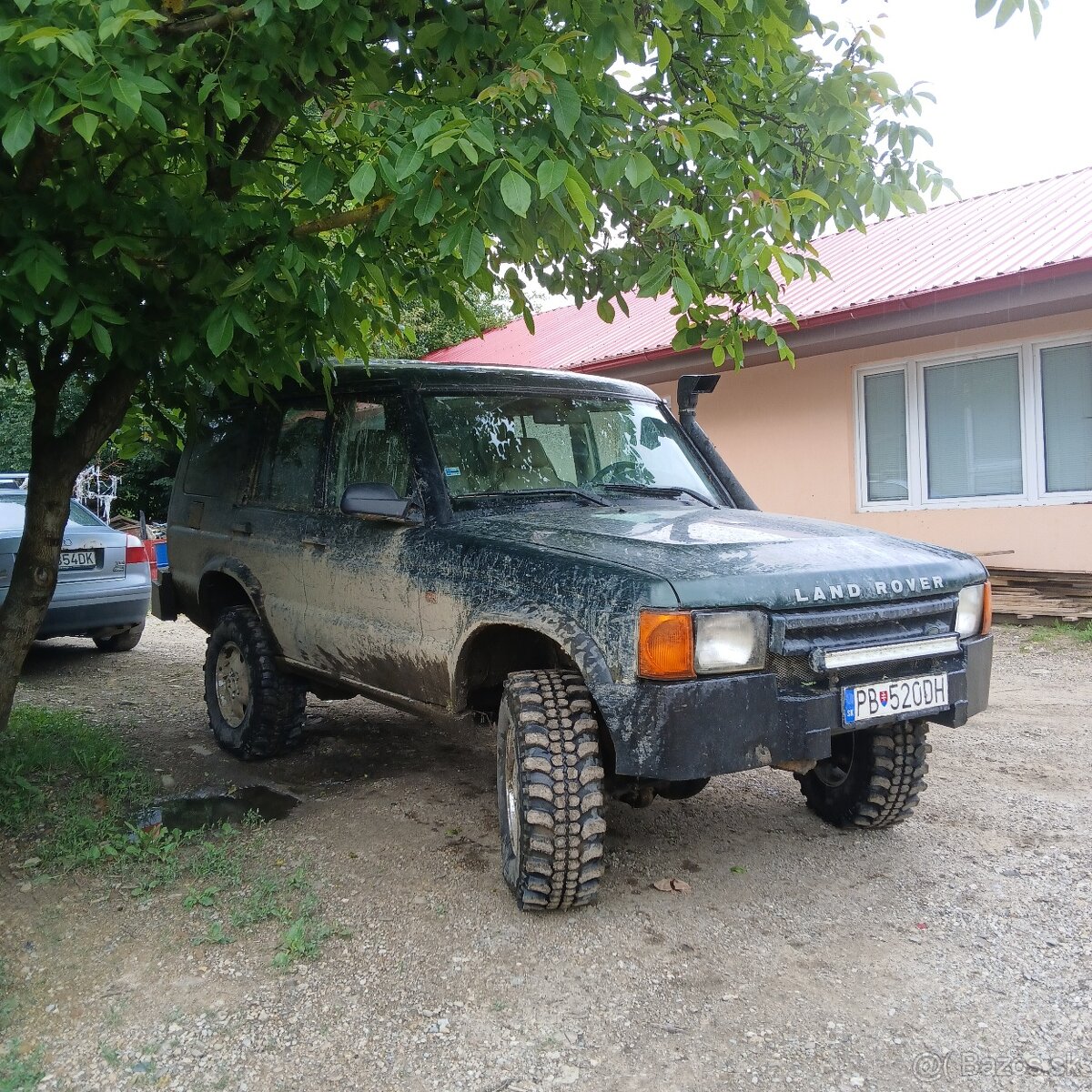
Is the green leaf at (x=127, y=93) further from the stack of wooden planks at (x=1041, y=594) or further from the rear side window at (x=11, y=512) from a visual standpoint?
the stack of wooden planks at (x=1041, y=594)

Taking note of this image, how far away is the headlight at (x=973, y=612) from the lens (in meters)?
3.54

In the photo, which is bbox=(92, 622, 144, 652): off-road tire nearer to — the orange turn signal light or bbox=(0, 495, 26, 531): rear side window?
bbox=(0, 495, 26, 531): rear side window

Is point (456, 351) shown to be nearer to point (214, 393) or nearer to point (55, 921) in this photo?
point (214, 393)

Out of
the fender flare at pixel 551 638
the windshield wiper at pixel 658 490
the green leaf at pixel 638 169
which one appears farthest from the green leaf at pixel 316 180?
the windshield wiper at pixel 658 490

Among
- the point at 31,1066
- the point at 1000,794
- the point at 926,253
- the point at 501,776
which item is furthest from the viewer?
the point at 926,253

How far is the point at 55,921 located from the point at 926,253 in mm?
9897

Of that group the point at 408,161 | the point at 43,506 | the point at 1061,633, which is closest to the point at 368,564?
the point at 43,506

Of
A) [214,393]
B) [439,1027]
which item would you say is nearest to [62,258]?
[214,393]

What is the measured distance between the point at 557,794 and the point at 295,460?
8.18 ft

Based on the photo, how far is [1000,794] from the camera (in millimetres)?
4516

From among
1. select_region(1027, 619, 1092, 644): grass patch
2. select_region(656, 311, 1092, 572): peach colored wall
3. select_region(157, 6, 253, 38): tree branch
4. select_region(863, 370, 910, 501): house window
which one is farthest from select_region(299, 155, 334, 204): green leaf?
select_region(863, 370, 910, 501): house window

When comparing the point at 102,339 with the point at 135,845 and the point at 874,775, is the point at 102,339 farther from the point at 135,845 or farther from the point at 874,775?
the point at 874,775

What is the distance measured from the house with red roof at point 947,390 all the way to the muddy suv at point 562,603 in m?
3.15

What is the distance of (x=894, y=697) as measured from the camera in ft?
10.6
